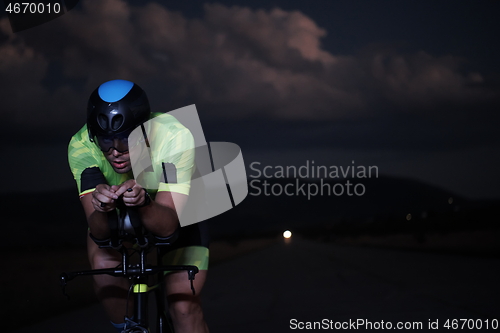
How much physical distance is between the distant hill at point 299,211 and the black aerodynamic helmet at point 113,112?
450cm

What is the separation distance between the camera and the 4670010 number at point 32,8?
5.18 meters

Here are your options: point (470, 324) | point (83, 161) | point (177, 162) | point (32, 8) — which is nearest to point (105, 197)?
point (177, 162)

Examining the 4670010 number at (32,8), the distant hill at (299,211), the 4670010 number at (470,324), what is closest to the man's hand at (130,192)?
the 4670010 number at (470,324)

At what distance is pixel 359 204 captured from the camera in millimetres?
8164

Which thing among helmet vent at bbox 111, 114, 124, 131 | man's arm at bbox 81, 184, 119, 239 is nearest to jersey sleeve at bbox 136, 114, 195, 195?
helmet vent at bbox 111, 114, 124, 131

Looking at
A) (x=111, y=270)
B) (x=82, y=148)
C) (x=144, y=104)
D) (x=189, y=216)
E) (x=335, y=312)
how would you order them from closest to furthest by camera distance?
(x=111, y=270), (x=144, y=104), (x=82, y=148), (x=189, y=216), (x=335, y=312)

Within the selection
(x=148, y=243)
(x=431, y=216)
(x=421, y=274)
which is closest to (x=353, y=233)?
(x=431, y=216)

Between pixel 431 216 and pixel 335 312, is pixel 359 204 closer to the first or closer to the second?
pixel 431 216

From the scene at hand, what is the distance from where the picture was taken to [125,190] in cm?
149

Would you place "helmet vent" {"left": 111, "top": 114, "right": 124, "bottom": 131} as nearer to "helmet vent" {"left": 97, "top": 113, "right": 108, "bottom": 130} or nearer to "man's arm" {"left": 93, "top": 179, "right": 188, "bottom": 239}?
"helmet vent" {"left": 97, "top": 113, "right": 108, "bottom": 130}

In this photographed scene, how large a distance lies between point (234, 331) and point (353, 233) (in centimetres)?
457

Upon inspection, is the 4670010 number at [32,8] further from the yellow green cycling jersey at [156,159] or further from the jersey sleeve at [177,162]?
the jersey sleeve at [177,162]

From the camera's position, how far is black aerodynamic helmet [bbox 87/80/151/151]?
5.79ft

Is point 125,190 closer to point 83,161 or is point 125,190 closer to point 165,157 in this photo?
point 165,157
